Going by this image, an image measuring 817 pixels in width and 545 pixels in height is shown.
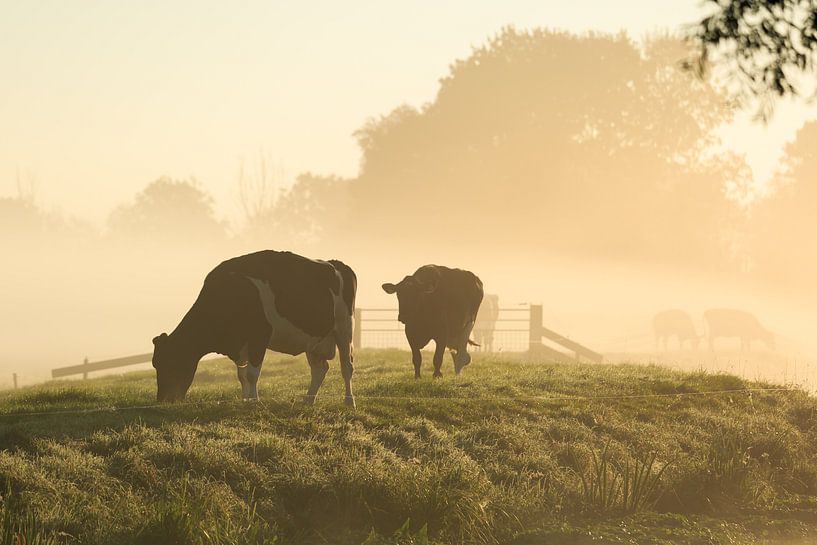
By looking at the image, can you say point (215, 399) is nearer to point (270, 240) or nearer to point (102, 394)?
point (102, 394)

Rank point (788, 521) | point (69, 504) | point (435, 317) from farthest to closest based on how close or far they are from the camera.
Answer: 1. point (435, 317)
2. point (788, 521)
3. point (69, 504)

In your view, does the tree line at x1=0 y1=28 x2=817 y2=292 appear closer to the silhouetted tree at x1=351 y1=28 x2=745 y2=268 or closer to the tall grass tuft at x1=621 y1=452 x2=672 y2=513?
the silhouetted tree at x1=351 y1=28 x2=745 y2=268

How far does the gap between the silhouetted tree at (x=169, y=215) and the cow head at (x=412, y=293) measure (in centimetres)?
9427

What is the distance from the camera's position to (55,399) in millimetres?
15875

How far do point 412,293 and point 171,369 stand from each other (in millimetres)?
6328

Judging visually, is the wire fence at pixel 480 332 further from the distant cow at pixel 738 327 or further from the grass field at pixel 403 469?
the grass field at pixel 403 469

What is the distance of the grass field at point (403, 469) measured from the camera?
10.7 metres

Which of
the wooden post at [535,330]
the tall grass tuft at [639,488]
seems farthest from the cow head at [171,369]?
the wooden post at [535,330]

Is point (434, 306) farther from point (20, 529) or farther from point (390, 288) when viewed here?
point (20, 529)

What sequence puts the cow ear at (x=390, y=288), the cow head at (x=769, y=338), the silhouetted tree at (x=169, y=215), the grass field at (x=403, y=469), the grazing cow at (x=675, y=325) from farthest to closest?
1. the silhouetted tree at (x=169, y=215)
2. the grazing cow at (x=675, y=325)
3. the cow head at (x=769, y=338)
4. the cow ear at (x=390, y=288)
5. the grass field at (x=403, y=469)

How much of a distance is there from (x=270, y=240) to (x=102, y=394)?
7880 cm

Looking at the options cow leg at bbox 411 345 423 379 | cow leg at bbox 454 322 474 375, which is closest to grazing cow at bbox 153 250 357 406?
cow leg at bbox 411 345 423 379

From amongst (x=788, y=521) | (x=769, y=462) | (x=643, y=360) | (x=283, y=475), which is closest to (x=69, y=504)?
(x=283, y=475)

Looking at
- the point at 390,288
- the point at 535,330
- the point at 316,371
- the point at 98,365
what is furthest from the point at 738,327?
the point at 316,371
